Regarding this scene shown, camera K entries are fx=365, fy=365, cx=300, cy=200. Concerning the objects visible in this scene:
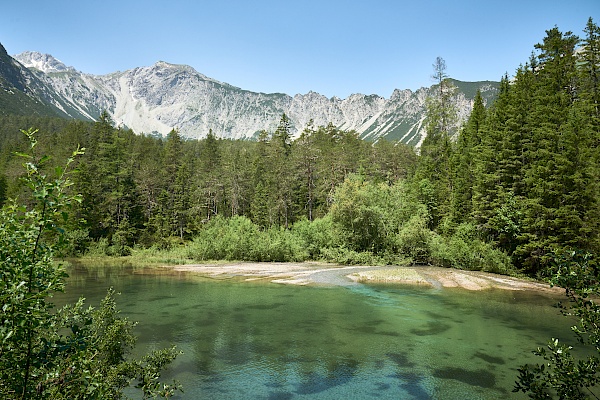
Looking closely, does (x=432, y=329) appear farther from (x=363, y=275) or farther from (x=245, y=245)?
(x=245, y=245)

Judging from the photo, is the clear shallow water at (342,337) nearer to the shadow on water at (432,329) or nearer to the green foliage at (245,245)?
the shadow on water at (432,329)

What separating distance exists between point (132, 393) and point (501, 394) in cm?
1105

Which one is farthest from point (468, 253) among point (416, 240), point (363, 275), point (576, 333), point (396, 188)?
point (576, 333)

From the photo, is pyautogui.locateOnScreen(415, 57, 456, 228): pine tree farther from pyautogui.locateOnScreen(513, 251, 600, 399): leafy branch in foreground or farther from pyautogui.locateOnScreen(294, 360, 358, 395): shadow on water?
pyautogui.locateOnScreen(513, 251, 600, 399): leafy branch in foreground

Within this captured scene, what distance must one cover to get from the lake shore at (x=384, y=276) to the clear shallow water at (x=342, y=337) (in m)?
2.66

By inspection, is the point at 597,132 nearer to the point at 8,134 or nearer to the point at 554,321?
the point at 554,321

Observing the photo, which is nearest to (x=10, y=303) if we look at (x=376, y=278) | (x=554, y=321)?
(x=554, y=321)

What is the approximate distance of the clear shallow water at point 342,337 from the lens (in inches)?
456

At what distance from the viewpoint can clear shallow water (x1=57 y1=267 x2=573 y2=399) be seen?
11.6m

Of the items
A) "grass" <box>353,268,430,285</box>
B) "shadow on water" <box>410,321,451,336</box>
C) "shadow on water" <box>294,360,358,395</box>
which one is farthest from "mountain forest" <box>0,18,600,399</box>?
"grass" <box>353,268,430,285</box>

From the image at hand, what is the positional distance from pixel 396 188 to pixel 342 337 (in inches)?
1326

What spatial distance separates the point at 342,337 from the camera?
1639 cm

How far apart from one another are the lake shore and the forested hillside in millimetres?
2562

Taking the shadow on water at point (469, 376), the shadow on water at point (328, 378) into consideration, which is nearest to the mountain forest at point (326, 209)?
the shadow on water at point (469, 376)
